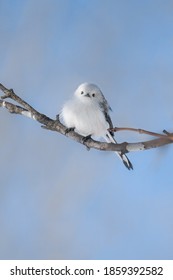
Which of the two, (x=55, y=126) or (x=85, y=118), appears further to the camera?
(x=85, y=118)

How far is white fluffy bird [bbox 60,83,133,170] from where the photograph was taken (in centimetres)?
260

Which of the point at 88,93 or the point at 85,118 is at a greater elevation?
the point at 88,93

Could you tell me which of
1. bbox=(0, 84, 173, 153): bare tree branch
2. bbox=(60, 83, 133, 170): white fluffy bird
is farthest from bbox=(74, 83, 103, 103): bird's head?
bbox=(0, 84, 173, 153): bare tree branch

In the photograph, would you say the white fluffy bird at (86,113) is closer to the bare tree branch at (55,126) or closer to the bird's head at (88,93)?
the bird's head at (88,93)

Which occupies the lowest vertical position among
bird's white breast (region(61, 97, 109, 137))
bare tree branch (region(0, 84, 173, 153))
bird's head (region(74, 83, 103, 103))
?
bare tree branch (region(0, 84, 173, 153))

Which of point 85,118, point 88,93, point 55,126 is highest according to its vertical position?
point 88,93

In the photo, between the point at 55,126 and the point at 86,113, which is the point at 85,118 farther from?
the point at 55,126

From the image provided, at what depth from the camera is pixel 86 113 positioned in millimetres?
2617

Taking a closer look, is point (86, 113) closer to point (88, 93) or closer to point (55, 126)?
point (88, 93)

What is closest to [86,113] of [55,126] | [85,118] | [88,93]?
[85,118]

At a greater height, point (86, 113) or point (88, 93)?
point (88, 93)

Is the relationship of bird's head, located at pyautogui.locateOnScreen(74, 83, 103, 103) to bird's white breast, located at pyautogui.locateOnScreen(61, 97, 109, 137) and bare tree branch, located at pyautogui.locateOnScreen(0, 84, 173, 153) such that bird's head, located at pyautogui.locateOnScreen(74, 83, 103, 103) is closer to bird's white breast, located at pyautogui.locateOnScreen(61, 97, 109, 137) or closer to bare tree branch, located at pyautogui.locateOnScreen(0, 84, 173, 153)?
bird's white breast, located at pyautogui.locateOnScreen(61, 97, 109, 137)
